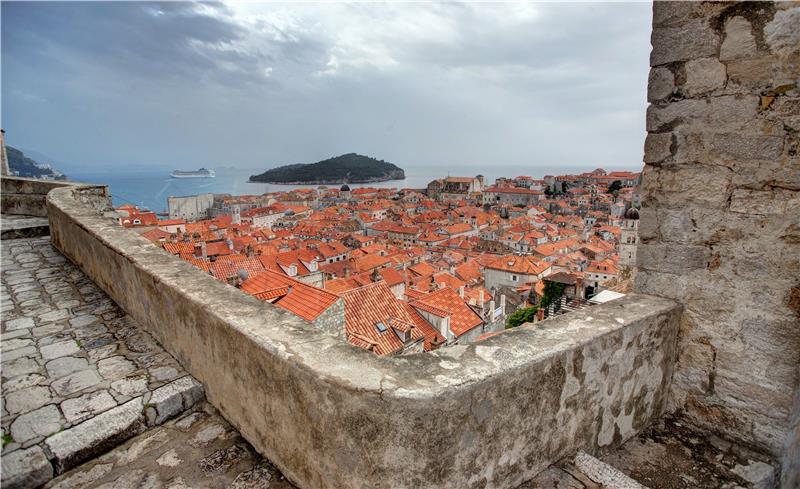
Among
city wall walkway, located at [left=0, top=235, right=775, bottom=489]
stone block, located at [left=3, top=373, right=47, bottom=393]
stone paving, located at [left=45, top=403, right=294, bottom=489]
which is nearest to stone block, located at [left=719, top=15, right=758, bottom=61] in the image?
city wall walkway, located at [left=0, top=235, right=775, bottom=489]

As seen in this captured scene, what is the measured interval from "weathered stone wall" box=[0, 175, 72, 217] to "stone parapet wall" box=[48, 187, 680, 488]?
8.34 m

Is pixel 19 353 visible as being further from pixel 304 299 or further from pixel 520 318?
pixel 520 318

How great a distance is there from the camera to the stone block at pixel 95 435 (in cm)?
207

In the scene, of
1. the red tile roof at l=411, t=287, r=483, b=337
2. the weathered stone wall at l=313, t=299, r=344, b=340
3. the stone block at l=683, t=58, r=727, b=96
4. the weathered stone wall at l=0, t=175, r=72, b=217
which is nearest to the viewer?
the stone block at l=683, t=58, r=727, b=96

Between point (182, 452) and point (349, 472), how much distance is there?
3.72 ft

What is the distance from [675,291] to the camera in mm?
2598

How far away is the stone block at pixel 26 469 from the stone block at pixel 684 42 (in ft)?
12.9

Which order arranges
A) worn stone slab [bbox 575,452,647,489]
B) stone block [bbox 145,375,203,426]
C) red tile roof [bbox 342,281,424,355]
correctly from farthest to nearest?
red tile roof [bbox 342,281,424,355], stone block [bbox 145,375,203,426], worn stone slab [bbox 575,452,647,489]

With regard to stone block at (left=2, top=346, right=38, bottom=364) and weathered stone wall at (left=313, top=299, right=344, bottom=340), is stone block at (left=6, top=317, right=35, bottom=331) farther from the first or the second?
weathered stone wall at (left=313, top=299, right=344, bottom=340)

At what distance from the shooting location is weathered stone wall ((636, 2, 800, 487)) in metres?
2.18

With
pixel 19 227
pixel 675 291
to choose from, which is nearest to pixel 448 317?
pixel 19 227

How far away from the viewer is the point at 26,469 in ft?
6.35

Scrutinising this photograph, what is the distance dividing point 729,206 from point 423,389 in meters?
2.09

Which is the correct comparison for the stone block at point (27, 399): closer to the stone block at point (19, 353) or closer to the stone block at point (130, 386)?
the stone block at point (130, 386)
